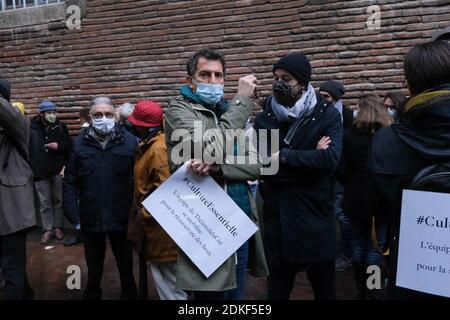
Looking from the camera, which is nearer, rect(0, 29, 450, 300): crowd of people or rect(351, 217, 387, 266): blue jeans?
rect(0, 29, 450, 300): crowd of people

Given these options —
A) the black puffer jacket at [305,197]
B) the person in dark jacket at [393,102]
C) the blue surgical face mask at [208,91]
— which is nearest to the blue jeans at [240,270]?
the black puffer jacket at [305,197]

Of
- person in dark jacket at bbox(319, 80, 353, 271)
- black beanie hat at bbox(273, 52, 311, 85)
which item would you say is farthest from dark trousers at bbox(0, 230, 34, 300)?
person in dark jacket at bbox(319, 80, 353, 271)

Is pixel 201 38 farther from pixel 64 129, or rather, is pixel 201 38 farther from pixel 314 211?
pixel 314 211

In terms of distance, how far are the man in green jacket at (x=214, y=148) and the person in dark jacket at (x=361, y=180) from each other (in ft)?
5.60

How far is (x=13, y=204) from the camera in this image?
321 cm

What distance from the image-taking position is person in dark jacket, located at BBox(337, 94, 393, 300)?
378 cm

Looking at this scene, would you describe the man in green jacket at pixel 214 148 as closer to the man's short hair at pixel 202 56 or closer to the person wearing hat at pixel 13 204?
the man's short hair at pixel 202 56

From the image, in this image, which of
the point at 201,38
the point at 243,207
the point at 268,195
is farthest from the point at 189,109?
the point at 201,38

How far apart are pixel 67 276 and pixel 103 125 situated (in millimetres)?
2023

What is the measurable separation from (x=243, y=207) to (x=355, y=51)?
407 cm

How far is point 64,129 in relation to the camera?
6355mm

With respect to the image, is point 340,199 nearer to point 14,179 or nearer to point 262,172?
point 262,172

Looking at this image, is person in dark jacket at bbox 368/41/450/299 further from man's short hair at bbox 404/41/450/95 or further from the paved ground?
the paved ground

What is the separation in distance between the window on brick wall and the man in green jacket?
6.36 m
